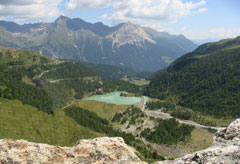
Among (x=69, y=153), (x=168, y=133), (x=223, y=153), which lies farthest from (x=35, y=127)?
(x=168, y=133)

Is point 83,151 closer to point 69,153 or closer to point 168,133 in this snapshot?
point 69,153

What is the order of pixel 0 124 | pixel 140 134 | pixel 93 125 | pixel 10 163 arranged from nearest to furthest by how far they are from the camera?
pixel 10 163 < pixel 0 124 < pixel 93 125 < pixel 140 134

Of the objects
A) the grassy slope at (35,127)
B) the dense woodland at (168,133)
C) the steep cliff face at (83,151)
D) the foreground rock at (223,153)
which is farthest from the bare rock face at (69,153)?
the dense woodland at (168,133)

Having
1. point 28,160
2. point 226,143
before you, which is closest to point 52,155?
point 28,160

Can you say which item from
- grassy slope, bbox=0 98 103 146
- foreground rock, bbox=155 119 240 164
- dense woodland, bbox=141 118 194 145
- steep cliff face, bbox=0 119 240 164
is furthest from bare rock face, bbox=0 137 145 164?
dense woodland, bbox=141 118 194 145

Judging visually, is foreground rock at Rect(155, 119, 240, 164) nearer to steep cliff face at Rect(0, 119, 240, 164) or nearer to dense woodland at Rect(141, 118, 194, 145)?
steep cliff face at Rect(0, 119, 240, 164)

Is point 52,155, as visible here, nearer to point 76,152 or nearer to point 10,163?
point 76,152

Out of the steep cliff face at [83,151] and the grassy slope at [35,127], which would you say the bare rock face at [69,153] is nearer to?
the steep cliff face at [83,151]
